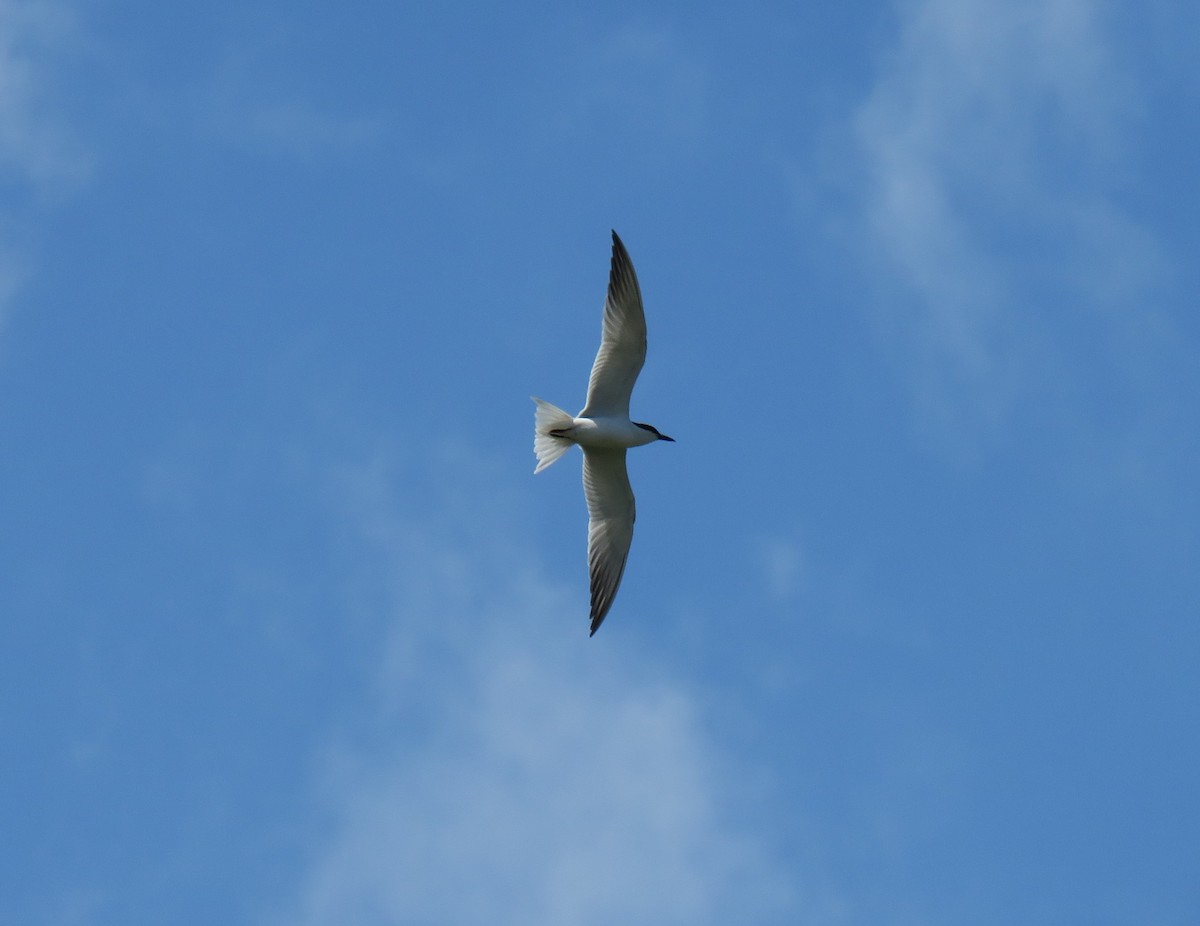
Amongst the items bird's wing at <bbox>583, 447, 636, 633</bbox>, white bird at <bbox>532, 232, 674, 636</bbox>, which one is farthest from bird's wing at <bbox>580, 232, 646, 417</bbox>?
bird's wing at <bbox>583, 447, 636, 633</bbox>

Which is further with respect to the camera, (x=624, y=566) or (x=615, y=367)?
(x=624, y=566)

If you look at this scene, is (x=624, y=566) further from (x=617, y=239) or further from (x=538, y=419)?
(x=617, y=239)

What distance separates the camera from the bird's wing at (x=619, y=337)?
18.7 m

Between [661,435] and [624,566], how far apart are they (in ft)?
5.76

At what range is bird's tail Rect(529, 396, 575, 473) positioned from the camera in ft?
62.7

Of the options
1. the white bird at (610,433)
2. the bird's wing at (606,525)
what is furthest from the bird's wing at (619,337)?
the bird's wing at (606,525)

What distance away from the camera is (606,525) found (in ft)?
66.4

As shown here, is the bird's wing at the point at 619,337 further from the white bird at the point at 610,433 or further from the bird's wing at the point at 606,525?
the bird's wing at the point at 606,525

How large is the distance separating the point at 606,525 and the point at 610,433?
5.05 feet

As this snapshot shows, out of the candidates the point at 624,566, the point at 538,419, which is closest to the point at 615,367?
the point at 538,419

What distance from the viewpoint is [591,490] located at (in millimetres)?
20109

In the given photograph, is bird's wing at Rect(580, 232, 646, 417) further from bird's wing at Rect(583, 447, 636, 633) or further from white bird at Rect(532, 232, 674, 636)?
bird's wing at Rect(583, 447, 636, 633)

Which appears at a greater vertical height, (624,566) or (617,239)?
(617,239)

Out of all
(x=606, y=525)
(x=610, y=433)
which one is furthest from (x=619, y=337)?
(x=606, y=525)
